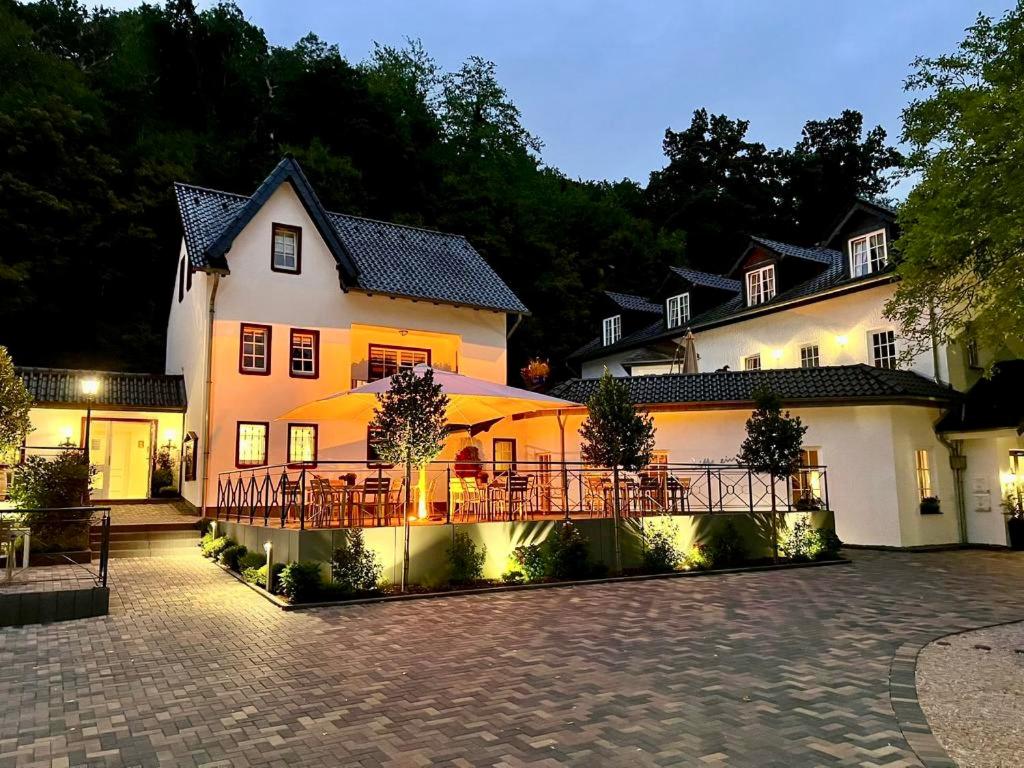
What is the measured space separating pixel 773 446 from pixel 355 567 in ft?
31.9

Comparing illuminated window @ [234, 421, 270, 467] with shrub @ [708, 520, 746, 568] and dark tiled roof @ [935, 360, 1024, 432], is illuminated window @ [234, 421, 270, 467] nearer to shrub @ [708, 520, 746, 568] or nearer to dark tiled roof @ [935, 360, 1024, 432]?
shrub @ [708, 520, 746, 568]

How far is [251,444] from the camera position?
61.4ft

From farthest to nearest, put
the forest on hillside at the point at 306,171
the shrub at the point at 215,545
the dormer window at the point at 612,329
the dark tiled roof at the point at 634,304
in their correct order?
the dormer window at the point at 612,329, the dark tiled roof at the point at 634,304, the forest on hillside at the point at 306,171, the shrub at the point at 215,545

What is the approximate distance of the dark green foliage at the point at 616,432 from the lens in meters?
13.6

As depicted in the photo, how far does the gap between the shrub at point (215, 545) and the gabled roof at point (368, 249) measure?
7295mm

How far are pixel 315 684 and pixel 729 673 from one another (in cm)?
413

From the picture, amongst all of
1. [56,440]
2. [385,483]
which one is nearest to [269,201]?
[56,440]

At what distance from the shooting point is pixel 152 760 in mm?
4672

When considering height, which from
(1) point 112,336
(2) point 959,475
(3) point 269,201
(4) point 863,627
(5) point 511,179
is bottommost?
(4) point 863,627

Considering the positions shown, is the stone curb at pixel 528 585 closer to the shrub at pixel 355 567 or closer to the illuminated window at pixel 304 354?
the shrub at pixel 355 567

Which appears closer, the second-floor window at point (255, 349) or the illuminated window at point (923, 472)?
the illuminated window at point (923, 472)

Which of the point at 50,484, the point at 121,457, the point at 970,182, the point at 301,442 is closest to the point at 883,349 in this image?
the point at 970,182

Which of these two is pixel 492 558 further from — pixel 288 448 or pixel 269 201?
pixel 269 201

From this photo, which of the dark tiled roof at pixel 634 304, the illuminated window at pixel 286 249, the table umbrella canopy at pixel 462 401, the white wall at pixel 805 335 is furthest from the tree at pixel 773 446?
the dark tiled roof at pixel 634 304
